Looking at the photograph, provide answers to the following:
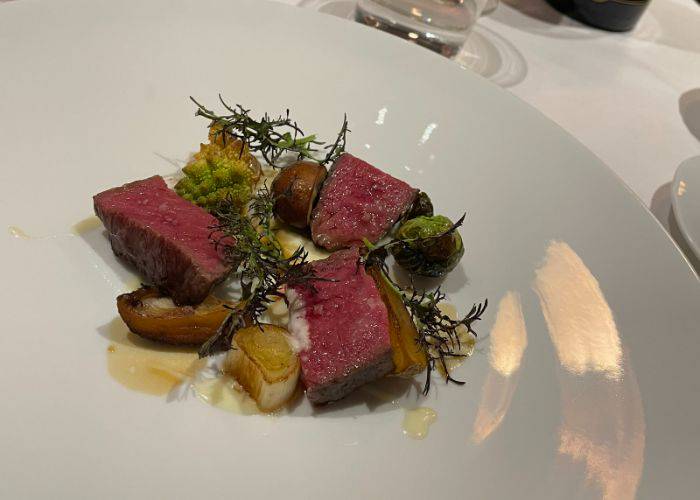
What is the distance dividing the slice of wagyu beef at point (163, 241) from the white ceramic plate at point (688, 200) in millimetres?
1887

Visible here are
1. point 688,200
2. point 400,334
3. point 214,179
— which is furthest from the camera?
point 688,200

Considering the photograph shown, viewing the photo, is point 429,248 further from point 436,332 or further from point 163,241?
point 163,241

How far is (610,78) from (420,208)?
79.7 inches

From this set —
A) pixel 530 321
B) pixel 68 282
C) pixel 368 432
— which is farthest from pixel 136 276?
pixel 530 321

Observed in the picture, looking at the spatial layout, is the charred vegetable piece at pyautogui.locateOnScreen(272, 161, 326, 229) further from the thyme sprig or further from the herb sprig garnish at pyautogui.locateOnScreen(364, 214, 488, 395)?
Result: the thyme sprig

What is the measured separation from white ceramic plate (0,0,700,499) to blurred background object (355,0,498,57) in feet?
1.81

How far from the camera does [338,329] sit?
75.1 inches

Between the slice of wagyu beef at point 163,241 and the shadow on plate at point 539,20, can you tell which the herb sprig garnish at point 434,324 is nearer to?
the slice of wagyu beef at point 163,241

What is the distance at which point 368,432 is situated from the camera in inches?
70.6

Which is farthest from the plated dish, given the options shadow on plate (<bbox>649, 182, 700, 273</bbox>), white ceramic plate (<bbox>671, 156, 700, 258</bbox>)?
shadow on plate (<bbox>649, 182, 700, 273</bbox>)

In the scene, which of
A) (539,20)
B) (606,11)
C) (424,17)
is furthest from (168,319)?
(606,11)

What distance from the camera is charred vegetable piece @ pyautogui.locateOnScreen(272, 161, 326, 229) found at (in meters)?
2.26

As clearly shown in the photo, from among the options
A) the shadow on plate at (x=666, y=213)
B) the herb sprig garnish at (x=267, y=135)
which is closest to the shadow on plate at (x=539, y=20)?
the shadow on plate at (x=666, y=213)

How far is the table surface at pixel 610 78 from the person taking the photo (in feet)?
10.1
